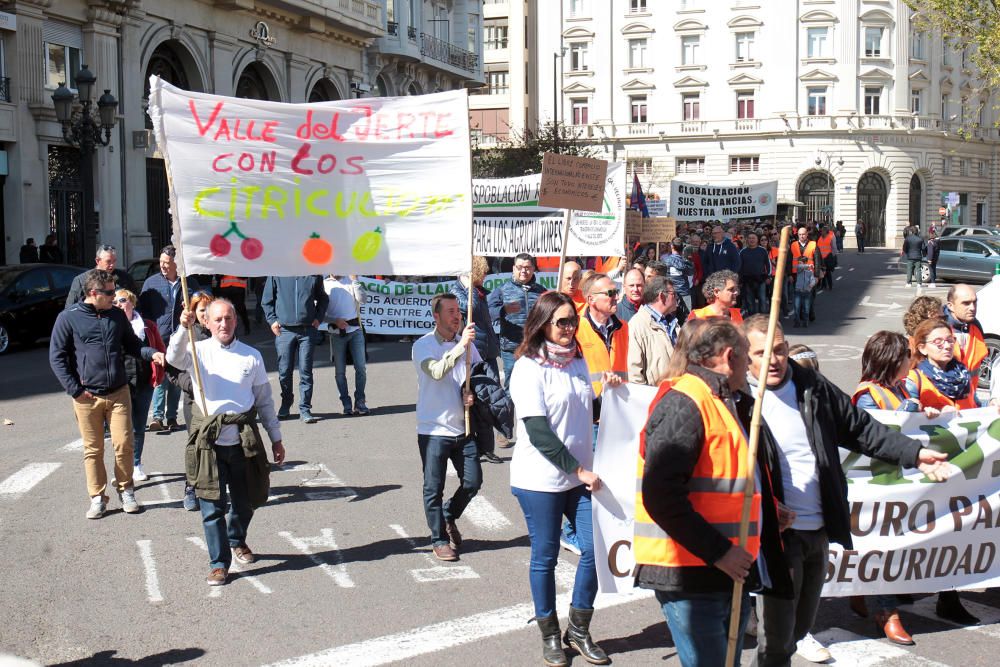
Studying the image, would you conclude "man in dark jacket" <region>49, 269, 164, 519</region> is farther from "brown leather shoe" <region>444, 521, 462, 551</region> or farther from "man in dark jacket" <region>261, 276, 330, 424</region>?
"man in dark jacket" <region>261, 276, 330, 424</region>

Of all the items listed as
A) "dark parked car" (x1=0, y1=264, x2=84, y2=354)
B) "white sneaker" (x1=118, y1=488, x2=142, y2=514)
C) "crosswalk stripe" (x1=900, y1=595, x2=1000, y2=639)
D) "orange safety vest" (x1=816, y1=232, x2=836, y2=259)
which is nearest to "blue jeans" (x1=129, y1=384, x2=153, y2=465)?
"white sneaker" (x1=118, y1=488, x2=142, y2=514)

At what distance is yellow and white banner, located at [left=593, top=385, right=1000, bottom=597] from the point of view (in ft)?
19.5

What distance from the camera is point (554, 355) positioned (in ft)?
18.0

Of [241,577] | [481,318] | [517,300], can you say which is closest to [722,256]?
[517,300]

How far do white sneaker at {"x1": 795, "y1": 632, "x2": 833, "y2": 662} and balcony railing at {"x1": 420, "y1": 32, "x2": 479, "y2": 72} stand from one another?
142 ft

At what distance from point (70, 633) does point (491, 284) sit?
13.1 metres

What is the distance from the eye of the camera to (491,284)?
18.7m

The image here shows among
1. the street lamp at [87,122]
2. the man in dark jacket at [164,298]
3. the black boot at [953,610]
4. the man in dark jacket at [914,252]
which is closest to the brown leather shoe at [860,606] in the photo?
the black boot at [953,610]

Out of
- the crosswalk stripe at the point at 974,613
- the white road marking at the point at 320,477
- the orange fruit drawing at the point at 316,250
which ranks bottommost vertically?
the crosswalk stripe at the point at 974,613

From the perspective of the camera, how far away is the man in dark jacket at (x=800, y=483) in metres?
4.48

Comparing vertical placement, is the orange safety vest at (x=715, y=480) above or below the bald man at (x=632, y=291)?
below

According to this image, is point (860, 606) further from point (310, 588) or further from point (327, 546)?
point (327, 546)

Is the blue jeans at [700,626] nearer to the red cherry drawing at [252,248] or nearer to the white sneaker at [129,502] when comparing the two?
the red cherry drawing at [252,248]

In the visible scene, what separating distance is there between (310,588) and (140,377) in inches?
113
